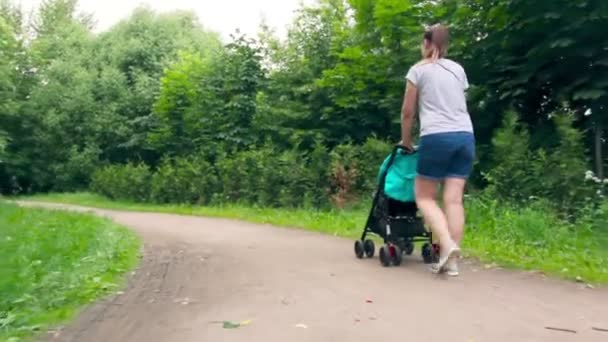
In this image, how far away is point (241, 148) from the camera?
2844 cm

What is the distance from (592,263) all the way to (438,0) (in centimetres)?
1200

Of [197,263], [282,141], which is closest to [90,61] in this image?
[282,141]

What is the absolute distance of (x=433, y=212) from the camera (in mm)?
6434

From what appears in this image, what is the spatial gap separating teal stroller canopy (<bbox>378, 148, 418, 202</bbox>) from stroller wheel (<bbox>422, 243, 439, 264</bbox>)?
1.62 ft

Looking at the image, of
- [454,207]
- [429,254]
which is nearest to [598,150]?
[429,254]

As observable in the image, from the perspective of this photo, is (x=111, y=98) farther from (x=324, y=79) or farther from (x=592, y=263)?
(x=592, y=263)

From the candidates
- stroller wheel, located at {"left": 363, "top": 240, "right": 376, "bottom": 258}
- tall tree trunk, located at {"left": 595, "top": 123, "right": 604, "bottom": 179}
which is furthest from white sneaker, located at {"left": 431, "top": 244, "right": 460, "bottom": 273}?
tall tree trunk, located at {"left": 595, "top": 123, "right": 604, "bottom": 179}

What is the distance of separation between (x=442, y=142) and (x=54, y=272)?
4332mm

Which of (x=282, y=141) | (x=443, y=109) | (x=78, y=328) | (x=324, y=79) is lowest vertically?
(x=78, y=328)

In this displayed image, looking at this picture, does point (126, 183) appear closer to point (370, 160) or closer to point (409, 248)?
point (370, 160)

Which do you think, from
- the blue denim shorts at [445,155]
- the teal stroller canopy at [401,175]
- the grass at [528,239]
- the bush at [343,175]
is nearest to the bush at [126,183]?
the bush at [343,175]

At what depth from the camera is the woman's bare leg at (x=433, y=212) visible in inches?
243

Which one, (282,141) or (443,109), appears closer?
(443,109)

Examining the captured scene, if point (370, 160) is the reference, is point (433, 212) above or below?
below
